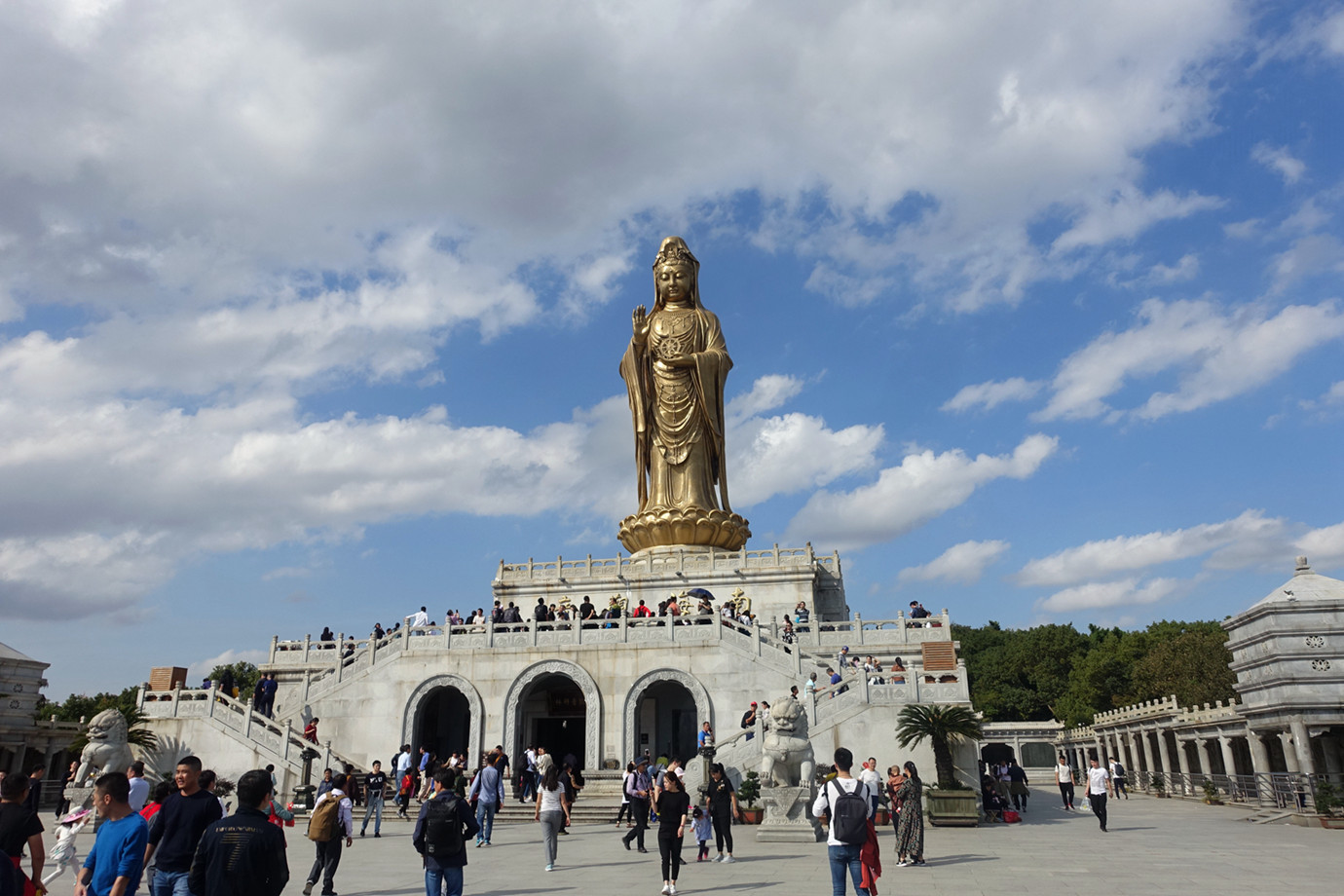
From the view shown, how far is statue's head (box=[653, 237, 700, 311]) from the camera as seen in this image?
42.1 m

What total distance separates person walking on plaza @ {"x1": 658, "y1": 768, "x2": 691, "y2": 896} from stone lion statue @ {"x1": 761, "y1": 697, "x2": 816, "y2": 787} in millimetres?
4959

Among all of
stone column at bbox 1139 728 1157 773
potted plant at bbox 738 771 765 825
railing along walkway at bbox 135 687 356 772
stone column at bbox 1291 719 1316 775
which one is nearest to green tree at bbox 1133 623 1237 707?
stone column at bbox 1139 728 1157 773

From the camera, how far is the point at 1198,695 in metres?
42.4

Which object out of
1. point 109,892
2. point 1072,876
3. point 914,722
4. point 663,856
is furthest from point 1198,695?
point 109,892

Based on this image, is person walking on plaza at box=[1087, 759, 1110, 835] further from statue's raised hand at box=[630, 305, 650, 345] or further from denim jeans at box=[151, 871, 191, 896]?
statue's raised hand at box=[630, 305, 650, 345]

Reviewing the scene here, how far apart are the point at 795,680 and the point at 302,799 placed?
12094mm

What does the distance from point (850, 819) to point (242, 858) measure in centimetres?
466

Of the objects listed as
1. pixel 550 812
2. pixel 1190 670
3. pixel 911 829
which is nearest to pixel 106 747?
pixel 550 812

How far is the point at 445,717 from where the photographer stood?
96.6 feet

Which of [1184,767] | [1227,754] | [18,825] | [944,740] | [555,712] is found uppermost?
[555,712]

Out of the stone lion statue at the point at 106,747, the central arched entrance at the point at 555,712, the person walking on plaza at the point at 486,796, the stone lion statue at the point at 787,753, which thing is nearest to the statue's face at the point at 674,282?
the central arched entrance at the point at 555,712

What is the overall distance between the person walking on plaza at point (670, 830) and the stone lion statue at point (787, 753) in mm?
4959

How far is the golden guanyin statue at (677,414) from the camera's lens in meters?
38.6

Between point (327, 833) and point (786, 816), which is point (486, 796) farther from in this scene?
point (327, 833)
